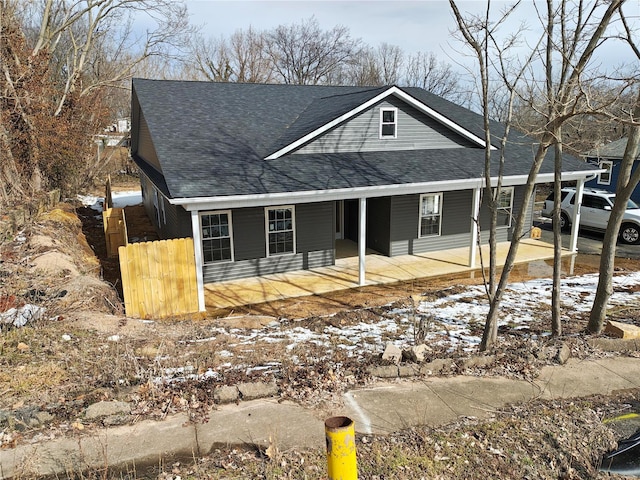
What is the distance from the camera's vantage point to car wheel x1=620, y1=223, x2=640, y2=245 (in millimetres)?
16469

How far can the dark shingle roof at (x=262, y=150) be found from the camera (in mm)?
11234

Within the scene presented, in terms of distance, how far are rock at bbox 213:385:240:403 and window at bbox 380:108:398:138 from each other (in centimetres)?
1072

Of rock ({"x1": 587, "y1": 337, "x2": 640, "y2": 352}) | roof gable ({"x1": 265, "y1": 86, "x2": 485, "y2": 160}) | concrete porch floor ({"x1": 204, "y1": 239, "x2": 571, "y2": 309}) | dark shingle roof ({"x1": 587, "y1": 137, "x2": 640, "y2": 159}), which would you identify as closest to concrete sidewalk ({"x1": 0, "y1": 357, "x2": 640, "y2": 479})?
rock ({"x1": 587, "y1": 337, "x2": 640, "y2": 352})

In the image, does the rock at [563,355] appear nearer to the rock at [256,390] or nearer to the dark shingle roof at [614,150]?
the rock at [256,390]

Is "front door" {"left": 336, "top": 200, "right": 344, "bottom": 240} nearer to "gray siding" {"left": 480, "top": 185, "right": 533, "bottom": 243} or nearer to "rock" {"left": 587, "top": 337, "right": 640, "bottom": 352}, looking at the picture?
"gray siding" {"left": 480, "top": 185, "right": 533, "bottom": 243}

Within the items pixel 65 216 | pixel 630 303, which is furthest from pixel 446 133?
pixel 65 216

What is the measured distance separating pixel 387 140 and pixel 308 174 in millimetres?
3742

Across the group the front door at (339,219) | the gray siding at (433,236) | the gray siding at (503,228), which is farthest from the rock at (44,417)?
the gray siding at (503,228)

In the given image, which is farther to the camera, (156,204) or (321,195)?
(156,204)

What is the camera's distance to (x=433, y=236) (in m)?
15.2

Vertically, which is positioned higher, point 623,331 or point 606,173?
point 606,173

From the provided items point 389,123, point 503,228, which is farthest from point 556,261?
point 503,228

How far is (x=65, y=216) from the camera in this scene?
16797 mm

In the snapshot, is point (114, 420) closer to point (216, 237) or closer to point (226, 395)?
point (226, 395)
